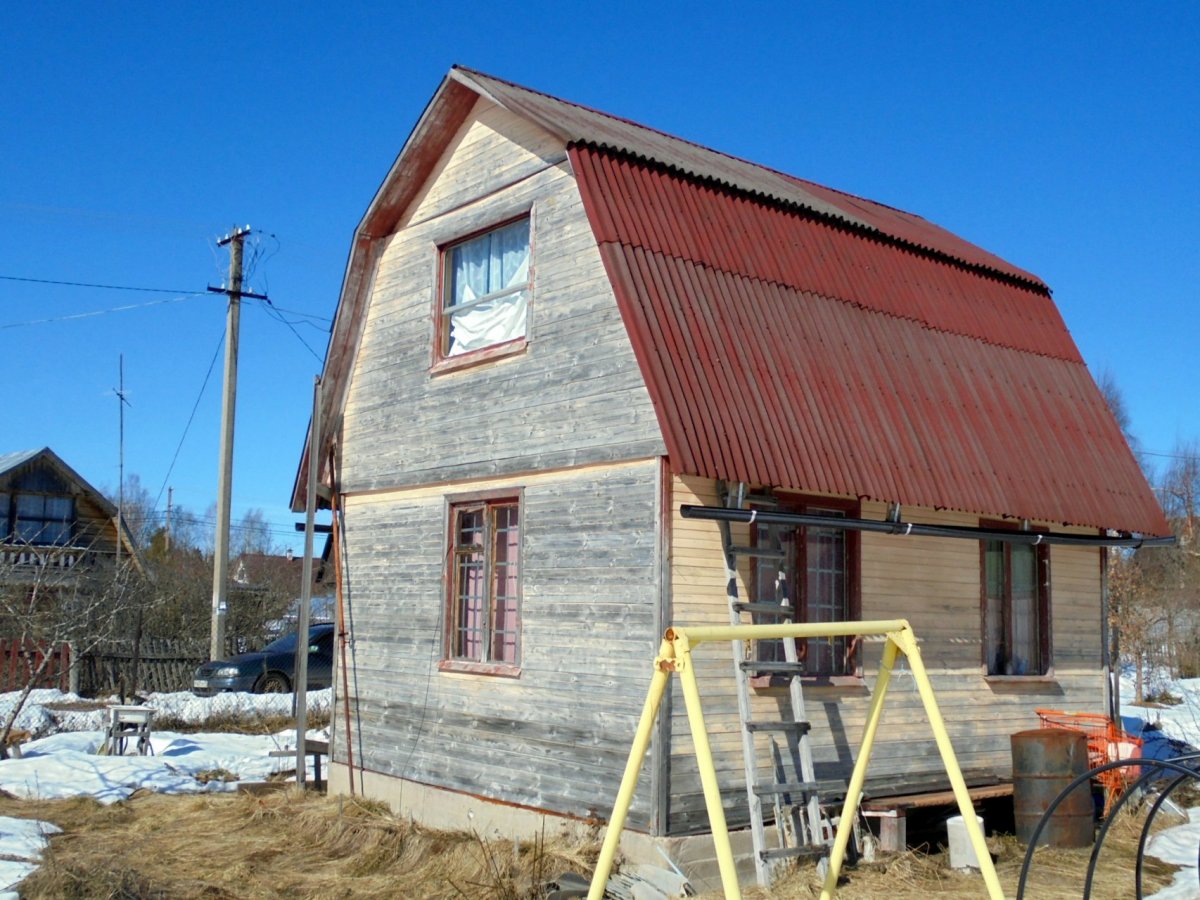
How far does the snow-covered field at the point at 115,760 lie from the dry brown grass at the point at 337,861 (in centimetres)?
45

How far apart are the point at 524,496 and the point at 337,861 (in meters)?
3.57

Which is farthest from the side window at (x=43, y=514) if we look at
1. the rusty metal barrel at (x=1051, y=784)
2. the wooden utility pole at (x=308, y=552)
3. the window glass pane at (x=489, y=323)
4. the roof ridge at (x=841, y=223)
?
the rusty metal barrel at (x=1051, y=784)

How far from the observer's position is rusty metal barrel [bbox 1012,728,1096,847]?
1079 centimetres

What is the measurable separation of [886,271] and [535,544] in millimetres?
4802

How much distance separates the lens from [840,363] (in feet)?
35.7

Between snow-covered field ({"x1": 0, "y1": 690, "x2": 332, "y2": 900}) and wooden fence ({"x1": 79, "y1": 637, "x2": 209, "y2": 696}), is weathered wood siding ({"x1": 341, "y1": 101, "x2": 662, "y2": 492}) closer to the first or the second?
snow-covered field ({"x1": 0, "y1": 690, "x2": 332, "y2": 900})

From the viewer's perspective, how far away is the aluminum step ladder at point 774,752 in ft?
28.9

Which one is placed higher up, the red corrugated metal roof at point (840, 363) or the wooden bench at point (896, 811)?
the red corrugated metal roof at point (840, 363)

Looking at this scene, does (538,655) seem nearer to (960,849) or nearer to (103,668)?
(960,849)

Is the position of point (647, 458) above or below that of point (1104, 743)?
above

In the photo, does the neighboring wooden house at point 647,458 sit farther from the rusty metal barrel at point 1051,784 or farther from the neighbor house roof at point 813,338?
the rusty metal barrel at point 1051,784

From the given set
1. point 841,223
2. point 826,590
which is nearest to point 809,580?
point 826,590

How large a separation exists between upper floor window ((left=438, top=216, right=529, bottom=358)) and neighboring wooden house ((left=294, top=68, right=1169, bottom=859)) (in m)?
0.04

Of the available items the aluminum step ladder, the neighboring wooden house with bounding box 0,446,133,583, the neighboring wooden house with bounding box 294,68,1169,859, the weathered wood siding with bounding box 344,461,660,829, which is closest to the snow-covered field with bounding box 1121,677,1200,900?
the neighboring wooden house with bounding box 294,68,1169,859
